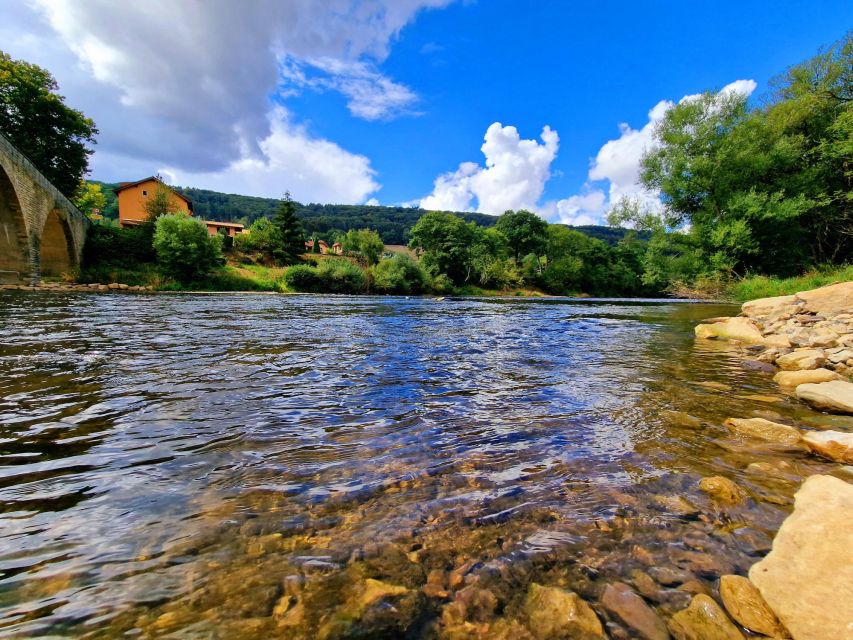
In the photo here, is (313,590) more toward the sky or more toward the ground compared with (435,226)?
more toward the ground

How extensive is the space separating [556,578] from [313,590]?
122cm

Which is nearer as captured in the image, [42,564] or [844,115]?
[42,564]

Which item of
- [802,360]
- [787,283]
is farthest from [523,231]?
[802,360]

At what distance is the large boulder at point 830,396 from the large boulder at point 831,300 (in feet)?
26.2

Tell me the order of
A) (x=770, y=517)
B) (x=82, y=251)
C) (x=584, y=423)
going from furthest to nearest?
1. (x=82, y=251)
2. (x=584, y=423)
3. (x=770, y=517)

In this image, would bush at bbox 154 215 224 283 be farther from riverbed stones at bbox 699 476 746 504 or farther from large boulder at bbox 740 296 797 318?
riverbed stones at bbox 699 476 746 504

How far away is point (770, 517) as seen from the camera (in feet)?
7.80

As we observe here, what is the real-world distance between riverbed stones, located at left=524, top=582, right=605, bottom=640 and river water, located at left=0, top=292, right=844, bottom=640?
0.06 meters

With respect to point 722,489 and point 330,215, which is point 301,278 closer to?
point 722,489

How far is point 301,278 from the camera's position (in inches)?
1682

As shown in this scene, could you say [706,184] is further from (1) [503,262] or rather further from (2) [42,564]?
(1) [503,262]

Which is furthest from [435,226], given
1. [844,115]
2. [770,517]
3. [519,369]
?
[770,517]

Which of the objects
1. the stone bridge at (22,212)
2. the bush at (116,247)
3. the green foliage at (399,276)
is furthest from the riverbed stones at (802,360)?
the bush at (116,247)

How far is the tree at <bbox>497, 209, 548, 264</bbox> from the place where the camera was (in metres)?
73.8
